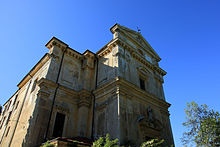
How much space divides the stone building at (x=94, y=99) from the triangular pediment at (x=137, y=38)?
0.16 m

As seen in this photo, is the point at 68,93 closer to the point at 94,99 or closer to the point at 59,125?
the point at 94,99

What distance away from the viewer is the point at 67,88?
15406mm

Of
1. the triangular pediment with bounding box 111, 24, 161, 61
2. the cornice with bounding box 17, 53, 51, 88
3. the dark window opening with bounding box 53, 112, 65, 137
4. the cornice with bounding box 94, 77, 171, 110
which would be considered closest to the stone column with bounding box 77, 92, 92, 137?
the cornice with bounding box 94, 77, 171, 110

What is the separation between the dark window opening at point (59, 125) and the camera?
13232 millimetres

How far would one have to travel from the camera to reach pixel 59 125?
13.7m

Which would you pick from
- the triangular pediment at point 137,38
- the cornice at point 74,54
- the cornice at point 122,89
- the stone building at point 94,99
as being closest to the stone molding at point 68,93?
the stone building at point 94,99

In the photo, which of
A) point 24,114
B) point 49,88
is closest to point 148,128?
point 49,88

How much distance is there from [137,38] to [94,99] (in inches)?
408

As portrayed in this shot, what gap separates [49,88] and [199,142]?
1289 cm

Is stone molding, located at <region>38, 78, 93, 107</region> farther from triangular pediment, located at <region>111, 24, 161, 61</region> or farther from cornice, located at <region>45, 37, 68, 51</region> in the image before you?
triangular pediment, located at <region>111, 24, 161, 61</region>

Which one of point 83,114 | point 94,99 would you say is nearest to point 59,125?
point 83,114

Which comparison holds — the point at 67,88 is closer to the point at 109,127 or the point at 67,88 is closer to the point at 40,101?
the point at 40,101

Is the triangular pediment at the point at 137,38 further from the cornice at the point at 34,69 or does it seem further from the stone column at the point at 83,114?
the stone column at the point at 83,114

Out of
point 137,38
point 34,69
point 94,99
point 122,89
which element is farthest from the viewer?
point 137,38
